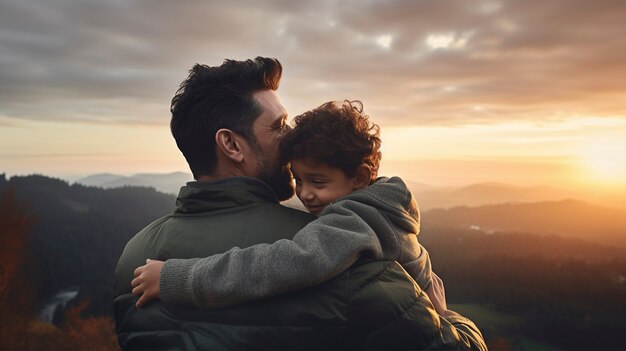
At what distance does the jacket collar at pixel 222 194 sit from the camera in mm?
2707

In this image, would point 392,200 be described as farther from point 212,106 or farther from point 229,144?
point 212,106

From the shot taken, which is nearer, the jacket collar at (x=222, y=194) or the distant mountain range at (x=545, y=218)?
the jacket collar at (x=222, y=194)

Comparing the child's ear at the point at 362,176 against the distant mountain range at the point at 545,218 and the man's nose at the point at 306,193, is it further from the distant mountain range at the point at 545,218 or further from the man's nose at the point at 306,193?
the distant mountain range at the point at 545,218

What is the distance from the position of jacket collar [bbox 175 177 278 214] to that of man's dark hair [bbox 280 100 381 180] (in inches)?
25.0

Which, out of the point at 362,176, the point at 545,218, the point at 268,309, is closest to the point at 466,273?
the point at 362,176

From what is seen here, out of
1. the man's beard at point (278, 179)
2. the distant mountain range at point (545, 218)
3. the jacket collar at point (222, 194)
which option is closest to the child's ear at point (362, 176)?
the man's beard at point (278, 179)

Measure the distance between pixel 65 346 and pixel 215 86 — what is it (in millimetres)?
77371

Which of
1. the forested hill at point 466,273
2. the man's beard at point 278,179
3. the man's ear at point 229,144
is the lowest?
the forested hill at point 466,273

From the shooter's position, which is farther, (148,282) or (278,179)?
(278,179)

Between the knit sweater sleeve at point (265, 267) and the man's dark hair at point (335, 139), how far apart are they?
3.84 feet

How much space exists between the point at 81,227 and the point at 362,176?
380 feet

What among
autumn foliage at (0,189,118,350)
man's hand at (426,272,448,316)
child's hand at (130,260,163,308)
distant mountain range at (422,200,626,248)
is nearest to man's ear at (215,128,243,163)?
child's hand at (130,260,163,308)

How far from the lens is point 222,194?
107 inches

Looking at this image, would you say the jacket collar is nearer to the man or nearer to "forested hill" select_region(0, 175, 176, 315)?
the man
